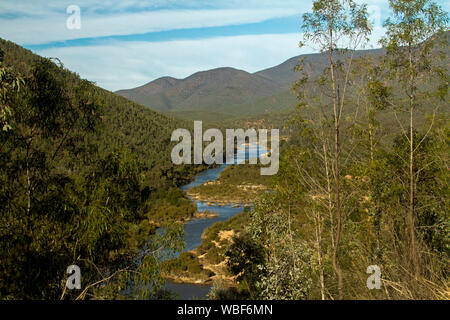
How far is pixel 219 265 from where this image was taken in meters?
21.8

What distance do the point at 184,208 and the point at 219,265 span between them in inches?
507

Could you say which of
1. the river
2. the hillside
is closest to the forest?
the river

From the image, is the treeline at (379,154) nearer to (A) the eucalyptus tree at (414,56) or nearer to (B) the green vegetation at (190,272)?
(A) the eucalyptus tree at (414,56)

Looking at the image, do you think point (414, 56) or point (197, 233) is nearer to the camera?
point (414, 56)

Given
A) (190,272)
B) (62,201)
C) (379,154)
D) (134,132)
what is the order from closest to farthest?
(62,201), (379,154), (190,272), (134,132)

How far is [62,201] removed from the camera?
15.2 feet

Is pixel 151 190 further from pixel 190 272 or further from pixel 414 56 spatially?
pixel 190 272

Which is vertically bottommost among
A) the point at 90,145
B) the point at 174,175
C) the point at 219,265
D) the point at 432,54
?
the point at 219,265

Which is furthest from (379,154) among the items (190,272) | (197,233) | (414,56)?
(197,233)

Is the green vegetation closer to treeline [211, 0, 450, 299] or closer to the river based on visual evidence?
the river

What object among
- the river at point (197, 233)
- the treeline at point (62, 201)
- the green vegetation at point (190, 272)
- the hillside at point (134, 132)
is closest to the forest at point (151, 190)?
the treeline at point (62, 201)

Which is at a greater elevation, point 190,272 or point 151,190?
point 151,190
